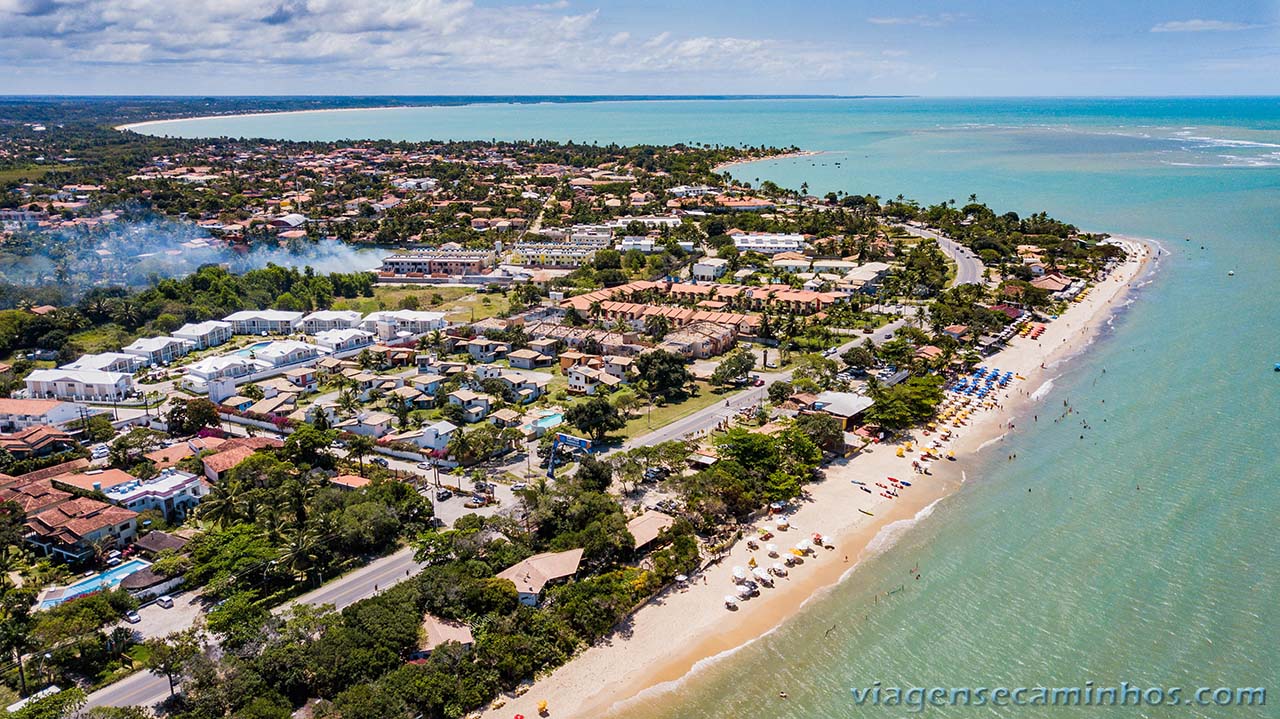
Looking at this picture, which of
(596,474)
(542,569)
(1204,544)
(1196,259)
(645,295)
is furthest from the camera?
(1196,259)

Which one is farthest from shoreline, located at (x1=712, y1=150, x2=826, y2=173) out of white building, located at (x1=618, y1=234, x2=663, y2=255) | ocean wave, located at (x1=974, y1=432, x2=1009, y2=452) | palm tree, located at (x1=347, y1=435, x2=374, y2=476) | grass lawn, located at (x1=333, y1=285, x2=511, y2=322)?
palm tree, located at (x1=347, y1=435, x2=374, y2=476)

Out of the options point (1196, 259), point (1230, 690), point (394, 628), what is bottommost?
point (1230, 690)

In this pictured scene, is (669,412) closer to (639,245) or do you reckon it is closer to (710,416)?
(710,416)

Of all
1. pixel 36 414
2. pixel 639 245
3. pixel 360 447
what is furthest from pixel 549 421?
pixel 639 245

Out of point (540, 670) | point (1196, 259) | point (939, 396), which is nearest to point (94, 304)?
point (540, 670)

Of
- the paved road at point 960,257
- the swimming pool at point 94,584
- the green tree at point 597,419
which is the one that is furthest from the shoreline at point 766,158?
the swimming pool at point 94,584

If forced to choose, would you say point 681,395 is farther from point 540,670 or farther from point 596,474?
point 540,670

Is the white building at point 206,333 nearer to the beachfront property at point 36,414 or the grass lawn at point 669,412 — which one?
the beachfront property at point 36,414
